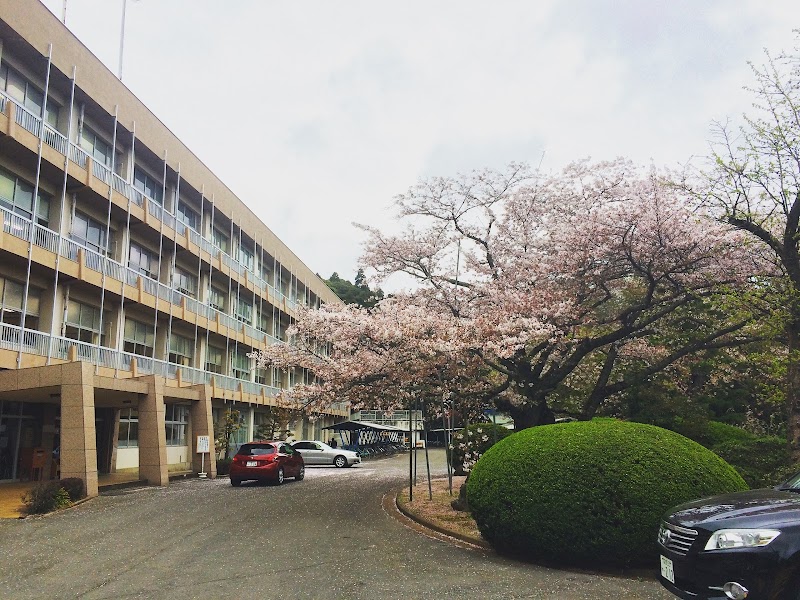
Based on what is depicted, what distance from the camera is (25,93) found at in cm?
2031

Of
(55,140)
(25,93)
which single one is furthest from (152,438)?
(25,93)

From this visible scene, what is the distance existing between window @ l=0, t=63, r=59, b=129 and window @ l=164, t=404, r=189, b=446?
1362 centimetres

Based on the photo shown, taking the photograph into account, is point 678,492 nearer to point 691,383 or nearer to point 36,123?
point 691,383

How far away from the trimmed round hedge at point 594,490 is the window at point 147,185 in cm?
2335

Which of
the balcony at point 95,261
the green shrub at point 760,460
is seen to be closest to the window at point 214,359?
the balcony at point 95,261

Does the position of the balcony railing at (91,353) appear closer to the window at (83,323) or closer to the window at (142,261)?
the window at (83,323)

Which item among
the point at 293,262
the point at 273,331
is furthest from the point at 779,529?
the point at 293,262

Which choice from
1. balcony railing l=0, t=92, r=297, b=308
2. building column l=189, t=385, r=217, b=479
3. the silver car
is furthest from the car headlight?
the silver car

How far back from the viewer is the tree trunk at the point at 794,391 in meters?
10.5

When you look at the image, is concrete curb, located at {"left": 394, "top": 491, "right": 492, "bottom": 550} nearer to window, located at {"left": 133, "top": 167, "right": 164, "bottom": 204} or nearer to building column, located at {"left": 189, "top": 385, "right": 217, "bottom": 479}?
building column, located at {"left": 189, "top": 385, "right": 217, "bottom": 479}

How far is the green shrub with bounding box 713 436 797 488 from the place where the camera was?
10648mm

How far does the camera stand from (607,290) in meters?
15.1

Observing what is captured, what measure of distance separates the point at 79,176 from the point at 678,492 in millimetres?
20634

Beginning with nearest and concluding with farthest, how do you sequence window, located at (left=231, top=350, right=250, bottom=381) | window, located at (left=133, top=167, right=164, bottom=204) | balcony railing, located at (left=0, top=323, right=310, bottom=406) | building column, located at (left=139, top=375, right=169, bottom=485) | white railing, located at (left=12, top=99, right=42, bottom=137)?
balcony railing, located at (left=0, top=323, right=310, bottom=406), white railing, located at (left=12, top=99, right=42, bottom=137), building column, located at (left=139, top=375, right=169, bottom=485), window, located at (left=133, top=167, right=164, bottom=204), window, located at (left=231, top=350, right=250, bottom=381)
